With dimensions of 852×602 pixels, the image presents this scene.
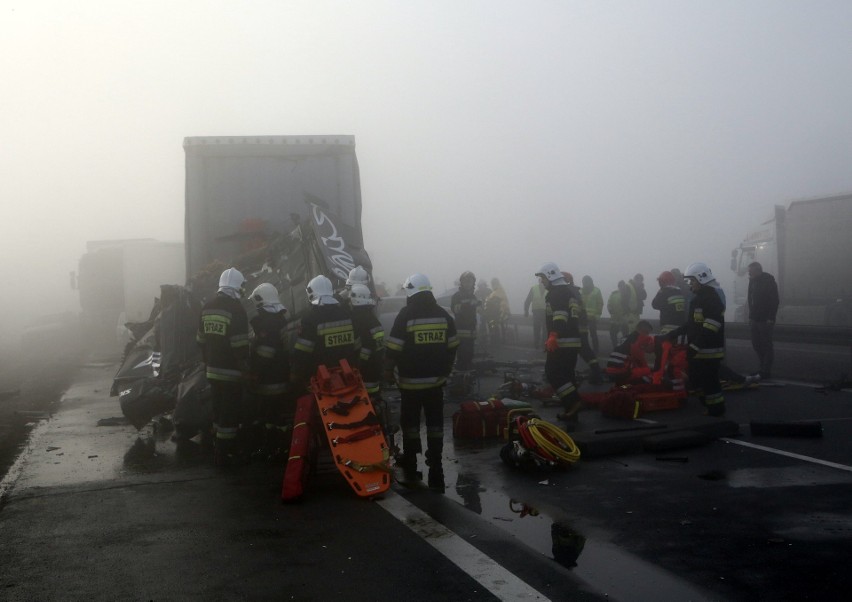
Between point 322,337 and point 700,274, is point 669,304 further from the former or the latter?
point 322,337

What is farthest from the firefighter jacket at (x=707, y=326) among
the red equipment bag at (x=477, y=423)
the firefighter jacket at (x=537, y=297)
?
the firefighter jacket at (x=537, y=297)

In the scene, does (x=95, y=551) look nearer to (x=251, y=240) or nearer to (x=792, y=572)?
(x=792, y=572)

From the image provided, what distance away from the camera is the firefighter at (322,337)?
836 cm

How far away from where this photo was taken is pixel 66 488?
7.98 metres

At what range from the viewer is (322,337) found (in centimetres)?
836

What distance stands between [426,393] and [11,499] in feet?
12.4

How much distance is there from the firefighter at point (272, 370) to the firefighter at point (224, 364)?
0.17 m

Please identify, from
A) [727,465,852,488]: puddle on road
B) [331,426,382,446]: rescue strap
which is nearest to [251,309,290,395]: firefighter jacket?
[331,426,382,446]: rescue strap

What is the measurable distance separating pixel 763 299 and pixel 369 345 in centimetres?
851

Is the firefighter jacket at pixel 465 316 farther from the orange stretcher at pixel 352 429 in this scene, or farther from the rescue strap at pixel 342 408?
the rescue strap at pixel 342 408

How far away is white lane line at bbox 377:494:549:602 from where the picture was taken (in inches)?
188

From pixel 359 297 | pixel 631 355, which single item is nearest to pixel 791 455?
pixel 359 297

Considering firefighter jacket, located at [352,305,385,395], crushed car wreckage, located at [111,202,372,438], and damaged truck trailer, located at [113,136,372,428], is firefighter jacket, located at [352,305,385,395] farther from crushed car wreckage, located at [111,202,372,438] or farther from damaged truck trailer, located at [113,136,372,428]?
damaged truck trailer, located at [113,136,372,428]

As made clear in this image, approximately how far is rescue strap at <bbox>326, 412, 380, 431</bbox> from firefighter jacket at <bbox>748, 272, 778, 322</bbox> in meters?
9.03
